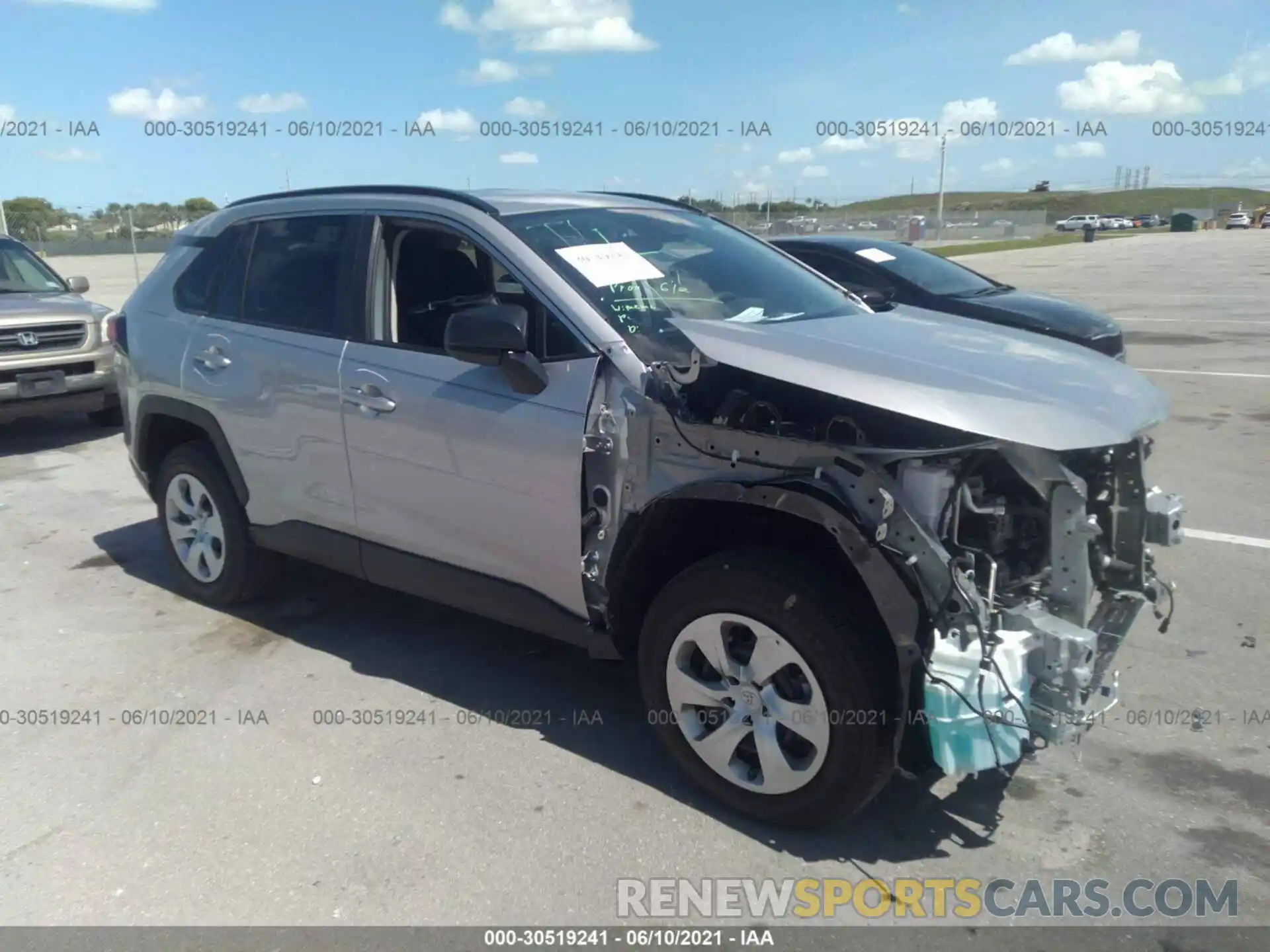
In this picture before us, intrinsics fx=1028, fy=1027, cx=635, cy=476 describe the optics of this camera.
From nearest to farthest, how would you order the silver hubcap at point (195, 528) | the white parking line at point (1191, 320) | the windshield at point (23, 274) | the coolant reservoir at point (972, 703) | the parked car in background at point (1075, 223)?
1. the coolant reservoir at point (972, 703)
2. the silver hubcap at point (195, 528)
3. the windshield at point (23, 274)
4. the white parking line at point (1191, 320)
5. the parked car in background at point (1075, 223)

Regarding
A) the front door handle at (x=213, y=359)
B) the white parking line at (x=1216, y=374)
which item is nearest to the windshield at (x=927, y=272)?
the white parking line at (x=1216, y=374)

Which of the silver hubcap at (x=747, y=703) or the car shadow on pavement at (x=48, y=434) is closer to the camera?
the silver hubcap at (x=747, y=703)

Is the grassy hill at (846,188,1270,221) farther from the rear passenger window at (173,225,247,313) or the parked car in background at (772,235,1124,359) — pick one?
the rear passenger window at (173,225,247,313)

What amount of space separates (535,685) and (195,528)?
2.09 meters

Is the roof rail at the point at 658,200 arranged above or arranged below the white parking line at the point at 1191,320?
above

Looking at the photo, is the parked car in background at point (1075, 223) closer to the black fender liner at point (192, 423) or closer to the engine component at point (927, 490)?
the black fender liner at point (192, 423)

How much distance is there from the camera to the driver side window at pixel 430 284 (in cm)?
407

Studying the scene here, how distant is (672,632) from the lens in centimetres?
327

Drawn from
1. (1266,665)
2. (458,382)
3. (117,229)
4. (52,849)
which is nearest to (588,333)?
(458,382)

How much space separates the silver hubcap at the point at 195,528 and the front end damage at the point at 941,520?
96.4 inches

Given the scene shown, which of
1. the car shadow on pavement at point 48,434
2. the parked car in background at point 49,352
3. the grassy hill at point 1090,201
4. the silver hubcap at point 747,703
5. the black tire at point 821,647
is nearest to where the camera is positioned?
the black tire at point 821,647

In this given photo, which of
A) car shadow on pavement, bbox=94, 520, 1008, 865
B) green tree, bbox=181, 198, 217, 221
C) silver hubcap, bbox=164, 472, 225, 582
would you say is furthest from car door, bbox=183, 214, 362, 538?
green tree, bbox=181, 198, 217, 221

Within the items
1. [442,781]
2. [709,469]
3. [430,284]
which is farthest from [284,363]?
[709,469]

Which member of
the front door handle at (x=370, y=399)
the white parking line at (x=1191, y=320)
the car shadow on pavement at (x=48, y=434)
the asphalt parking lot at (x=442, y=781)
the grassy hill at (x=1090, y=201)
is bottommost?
the asphalt parking lot at (x=442, y=781)
